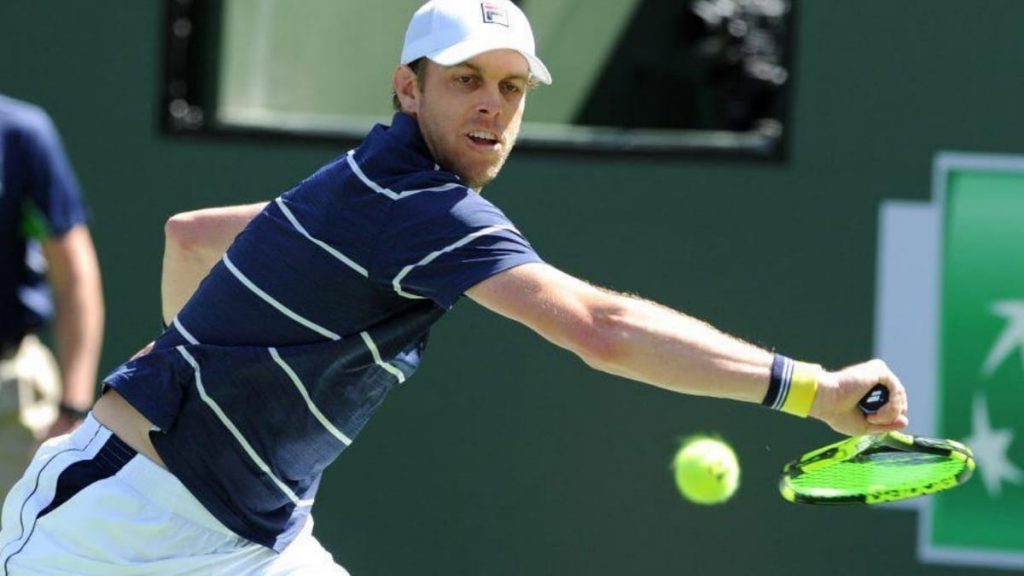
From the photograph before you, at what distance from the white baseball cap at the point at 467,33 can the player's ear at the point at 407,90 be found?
0.02 m

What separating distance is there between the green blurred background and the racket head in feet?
8.64

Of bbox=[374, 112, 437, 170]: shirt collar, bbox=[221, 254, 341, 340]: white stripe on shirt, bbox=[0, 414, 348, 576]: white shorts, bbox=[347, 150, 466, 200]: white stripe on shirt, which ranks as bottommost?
bbox=[0, 414, 348, 576]: white shorts

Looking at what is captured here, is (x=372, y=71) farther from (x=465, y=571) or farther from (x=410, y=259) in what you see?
(x=410, y=259)

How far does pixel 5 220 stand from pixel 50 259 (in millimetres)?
166

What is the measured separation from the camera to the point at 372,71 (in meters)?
6.33

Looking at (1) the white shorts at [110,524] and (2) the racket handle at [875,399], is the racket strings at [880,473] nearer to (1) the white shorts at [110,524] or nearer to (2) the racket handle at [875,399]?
(2) the racket handle at [875,399]

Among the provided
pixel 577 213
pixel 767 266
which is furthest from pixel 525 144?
pixel 767 266

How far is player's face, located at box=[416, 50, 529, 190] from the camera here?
11.5 ft

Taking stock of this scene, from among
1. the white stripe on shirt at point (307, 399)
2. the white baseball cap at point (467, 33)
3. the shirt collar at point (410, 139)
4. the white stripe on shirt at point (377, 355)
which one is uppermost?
the white baseball cap at point (467, 33)

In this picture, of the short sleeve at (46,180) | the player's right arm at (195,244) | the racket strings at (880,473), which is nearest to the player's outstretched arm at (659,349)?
the racket strings at (880,473)

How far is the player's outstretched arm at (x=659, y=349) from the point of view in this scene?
3.10 meters

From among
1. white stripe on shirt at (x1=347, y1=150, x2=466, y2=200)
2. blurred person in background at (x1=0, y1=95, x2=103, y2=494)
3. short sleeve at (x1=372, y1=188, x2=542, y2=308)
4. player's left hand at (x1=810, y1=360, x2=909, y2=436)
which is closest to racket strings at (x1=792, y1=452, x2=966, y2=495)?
player's left hand at (x1=810, y1=360, x2=909, y2=436)

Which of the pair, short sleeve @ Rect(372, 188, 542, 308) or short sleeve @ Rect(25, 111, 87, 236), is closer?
short sleeve @ Rect(372, 188, 542, 308)

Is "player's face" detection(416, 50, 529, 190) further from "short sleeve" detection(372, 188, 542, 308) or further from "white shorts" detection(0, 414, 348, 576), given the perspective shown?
"white shorts" detection(0, 414, 348, 576)
